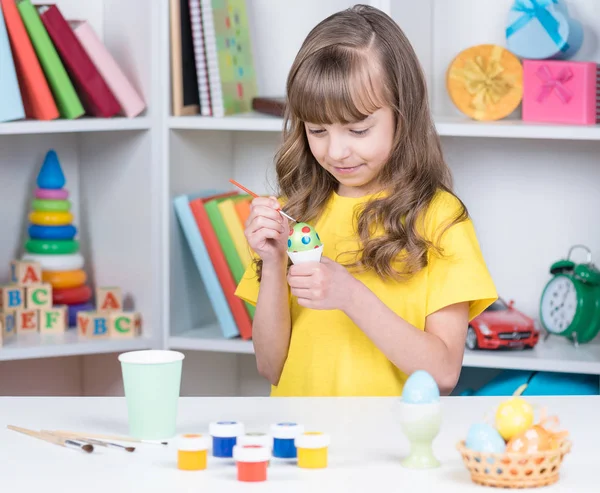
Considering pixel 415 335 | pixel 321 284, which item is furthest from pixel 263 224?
pixel 415 335

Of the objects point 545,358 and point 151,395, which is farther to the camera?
point 545,358

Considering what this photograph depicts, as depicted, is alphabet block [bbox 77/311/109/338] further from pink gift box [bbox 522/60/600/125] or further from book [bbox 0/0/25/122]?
pink gift box [bbox 522/60/600/125]

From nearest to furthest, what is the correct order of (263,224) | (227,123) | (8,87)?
(263,224), (8,87), (227,123)

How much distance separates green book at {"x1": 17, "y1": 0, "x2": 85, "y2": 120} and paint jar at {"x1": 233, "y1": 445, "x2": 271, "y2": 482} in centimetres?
125

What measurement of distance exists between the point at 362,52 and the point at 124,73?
0.92 m

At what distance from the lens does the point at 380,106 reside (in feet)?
4.27

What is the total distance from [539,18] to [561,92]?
0.16m

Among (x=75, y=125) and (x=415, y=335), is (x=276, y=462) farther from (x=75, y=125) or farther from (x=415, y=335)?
(x=75, y=125)

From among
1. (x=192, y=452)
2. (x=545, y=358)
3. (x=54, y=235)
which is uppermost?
(x=54, y=235)

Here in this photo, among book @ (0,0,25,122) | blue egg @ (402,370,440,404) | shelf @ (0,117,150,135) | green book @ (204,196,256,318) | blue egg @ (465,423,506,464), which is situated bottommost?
blue egg @ (465,423,506,464)

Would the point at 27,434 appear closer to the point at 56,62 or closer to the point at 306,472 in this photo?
the point at 306,472

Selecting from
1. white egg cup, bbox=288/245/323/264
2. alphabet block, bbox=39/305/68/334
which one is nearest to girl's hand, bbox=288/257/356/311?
white egg cup, bbox=288/245/323/264

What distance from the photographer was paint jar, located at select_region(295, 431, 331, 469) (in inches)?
34.7

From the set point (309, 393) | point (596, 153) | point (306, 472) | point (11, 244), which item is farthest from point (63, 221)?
point (306, 472)
